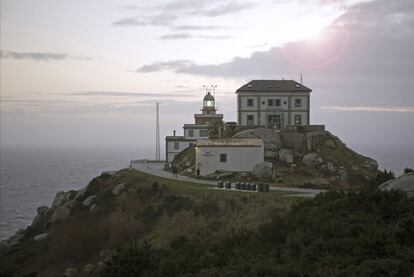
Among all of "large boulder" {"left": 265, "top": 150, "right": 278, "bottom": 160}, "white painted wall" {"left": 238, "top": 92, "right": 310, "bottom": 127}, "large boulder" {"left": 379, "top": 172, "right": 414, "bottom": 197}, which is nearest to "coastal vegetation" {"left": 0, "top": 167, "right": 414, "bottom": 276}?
"large boulder" {"left": 379, "top": 172, "right": 414, "bottom": 197}

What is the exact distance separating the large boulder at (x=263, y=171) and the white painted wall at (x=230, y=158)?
1341mm

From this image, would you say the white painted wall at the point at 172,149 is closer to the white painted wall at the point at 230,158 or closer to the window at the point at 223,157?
the white painted wall at the point at 230,158

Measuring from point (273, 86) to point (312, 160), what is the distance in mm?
13592

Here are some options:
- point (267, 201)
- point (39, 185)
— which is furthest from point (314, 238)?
point (39, 185)

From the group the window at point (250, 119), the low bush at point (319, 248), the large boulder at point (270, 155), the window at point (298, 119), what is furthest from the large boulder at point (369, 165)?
the low bush at point (319, 248)

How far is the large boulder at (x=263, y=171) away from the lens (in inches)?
1571

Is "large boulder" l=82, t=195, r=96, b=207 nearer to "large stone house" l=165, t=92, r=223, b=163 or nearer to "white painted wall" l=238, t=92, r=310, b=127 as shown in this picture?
"large stone house" l=165, t=92, r=223, b=163

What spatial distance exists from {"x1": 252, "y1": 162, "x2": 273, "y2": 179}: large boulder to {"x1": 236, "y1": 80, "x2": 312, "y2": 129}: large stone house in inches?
551

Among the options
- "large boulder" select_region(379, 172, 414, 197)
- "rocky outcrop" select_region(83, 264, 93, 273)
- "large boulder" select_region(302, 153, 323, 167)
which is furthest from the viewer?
"large boulder" select_region(302, 153, 323, 167)

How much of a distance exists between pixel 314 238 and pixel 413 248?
3506 millimetres

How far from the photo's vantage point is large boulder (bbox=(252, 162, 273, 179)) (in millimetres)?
39906

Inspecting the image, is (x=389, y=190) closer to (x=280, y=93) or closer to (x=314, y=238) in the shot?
(x=314, y=238)

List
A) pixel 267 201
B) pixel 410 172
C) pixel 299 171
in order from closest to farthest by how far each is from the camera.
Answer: pixel 410 172 < pixel 267 201 < pixel 299 171

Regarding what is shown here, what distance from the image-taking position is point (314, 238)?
57.0ft
